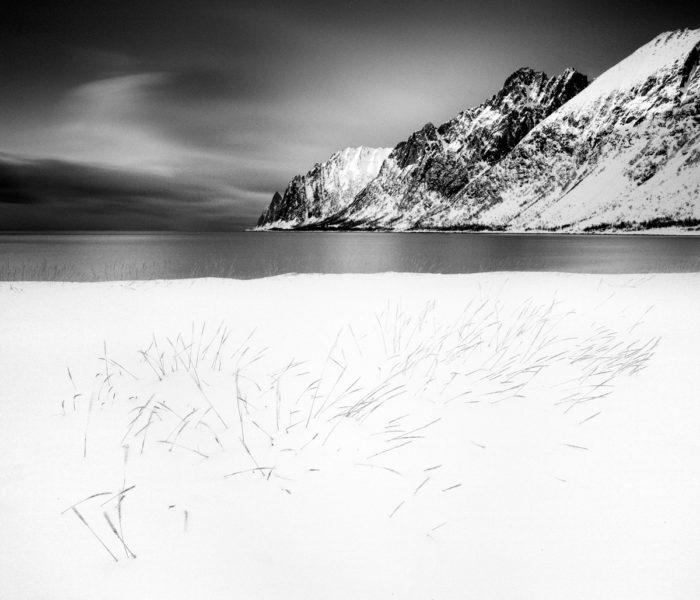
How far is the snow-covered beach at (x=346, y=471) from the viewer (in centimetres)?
215

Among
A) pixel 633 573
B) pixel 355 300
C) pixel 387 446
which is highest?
pixel 355 300

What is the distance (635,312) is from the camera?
935cm

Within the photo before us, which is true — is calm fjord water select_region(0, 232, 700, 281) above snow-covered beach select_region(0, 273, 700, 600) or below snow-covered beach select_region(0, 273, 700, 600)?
above

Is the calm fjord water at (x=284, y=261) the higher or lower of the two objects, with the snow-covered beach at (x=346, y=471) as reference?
higher

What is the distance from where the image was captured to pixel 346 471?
296 cm

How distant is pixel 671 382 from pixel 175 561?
5261 mm

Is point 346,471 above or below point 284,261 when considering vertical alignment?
below

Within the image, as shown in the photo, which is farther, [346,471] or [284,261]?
[284,261]

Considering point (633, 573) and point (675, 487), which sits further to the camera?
point (675, 487)

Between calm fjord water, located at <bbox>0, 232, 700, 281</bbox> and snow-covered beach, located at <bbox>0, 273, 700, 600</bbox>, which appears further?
calm fjord water, located at <bbox>0, 232, 700, 281</bbox>

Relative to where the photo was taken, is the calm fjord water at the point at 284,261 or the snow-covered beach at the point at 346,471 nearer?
the snow-covered beach at the point at 346,471

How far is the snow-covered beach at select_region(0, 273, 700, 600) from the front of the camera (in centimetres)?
215

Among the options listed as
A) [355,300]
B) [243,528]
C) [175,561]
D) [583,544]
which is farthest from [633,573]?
[355,300]

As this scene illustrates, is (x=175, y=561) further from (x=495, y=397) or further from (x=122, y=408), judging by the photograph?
(x=495, y=397)
